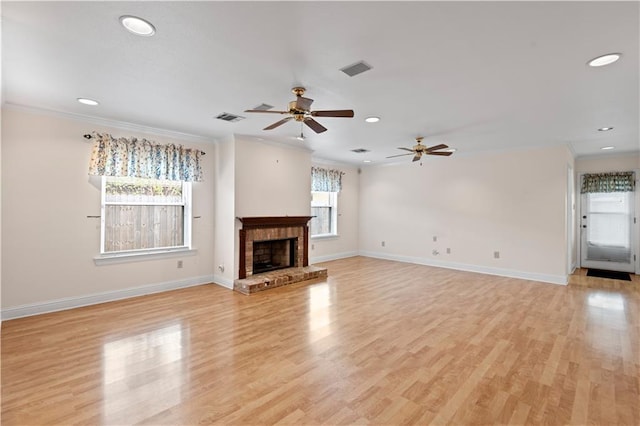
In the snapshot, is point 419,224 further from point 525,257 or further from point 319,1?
point 319,1

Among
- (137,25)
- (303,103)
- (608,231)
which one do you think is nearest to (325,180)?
(303,103)

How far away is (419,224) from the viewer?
24.4 ft

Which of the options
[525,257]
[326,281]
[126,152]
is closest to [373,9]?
[126,152]

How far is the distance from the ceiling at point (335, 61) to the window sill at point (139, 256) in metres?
1.91

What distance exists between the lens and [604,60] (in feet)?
8.05

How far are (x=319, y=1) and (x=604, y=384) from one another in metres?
3.41

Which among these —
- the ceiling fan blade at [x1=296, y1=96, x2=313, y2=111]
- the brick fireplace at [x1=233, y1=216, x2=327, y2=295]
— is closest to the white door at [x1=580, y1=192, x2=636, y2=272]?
the brick fireplace at [x1=233, y1=216, x2=327, y2=295]

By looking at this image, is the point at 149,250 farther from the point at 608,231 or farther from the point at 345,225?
the point at 608,231

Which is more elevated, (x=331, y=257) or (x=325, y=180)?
(x=325, y=180)

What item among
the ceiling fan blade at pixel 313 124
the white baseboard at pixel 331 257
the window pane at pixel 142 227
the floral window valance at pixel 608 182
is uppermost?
the ceiling fan blade at pixel 313 124

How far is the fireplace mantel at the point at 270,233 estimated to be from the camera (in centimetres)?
517

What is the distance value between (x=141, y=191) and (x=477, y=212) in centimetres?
633

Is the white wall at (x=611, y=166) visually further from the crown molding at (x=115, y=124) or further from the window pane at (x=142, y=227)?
the window pane at (x=142, y=227)

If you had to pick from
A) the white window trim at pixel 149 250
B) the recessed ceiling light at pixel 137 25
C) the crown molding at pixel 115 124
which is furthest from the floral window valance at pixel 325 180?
the recessed ceiling light at pixel 137 25
